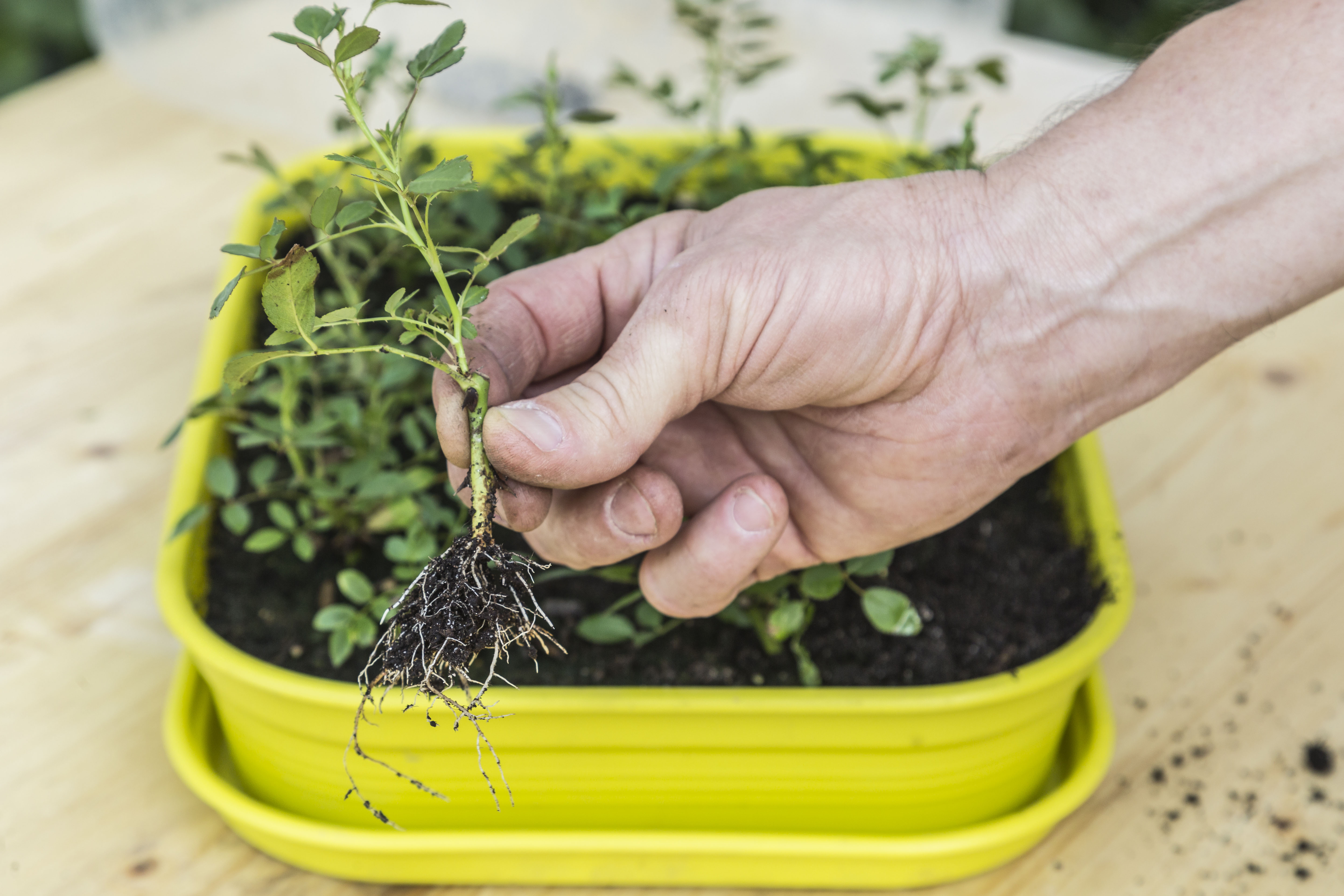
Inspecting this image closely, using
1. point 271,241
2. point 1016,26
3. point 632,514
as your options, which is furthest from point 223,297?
point 1016,26

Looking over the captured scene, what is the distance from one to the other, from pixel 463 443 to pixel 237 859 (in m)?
0.39

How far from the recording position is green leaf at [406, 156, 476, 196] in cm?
54

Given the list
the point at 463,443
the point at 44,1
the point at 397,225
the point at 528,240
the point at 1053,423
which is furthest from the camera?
the point at 44,1

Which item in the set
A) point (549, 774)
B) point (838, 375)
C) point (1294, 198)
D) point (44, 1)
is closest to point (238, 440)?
point (549, 774)

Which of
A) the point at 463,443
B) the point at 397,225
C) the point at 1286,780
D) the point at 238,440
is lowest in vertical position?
the point at 1286,780

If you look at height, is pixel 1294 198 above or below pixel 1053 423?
above

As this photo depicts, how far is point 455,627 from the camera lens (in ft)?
2.19

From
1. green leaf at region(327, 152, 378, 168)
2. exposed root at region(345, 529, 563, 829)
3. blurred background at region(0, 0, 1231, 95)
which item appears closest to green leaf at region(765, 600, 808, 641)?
exposed root at region(345, 529, 563, 829)

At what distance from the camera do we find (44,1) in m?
2.22

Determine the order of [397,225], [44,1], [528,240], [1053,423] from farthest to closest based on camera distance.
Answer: [44,1]
[528,240]
[1053,423]
[397,225]

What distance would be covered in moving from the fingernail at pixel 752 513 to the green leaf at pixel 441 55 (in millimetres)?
337

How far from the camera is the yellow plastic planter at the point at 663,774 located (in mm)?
716

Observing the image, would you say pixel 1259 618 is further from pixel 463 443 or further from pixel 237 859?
pixel 237 859

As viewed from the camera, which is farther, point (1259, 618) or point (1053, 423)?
point (1259, 618)
